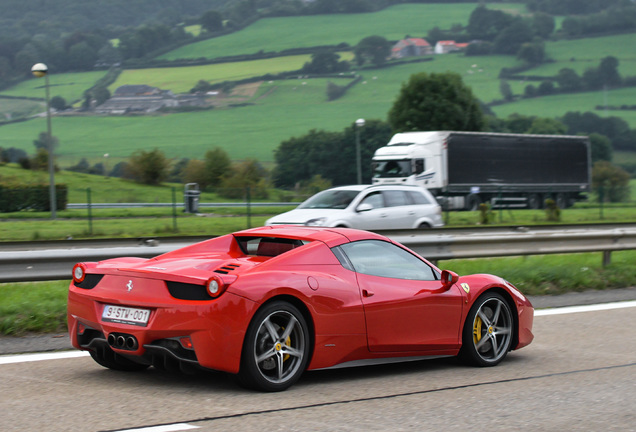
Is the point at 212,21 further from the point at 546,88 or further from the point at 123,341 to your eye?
the point at 123,341

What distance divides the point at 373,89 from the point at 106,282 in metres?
138

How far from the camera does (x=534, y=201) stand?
43.5 m

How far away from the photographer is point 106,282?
5449 millimetres

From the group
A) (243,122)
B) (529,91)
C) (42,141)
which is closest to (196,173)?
(42,141)

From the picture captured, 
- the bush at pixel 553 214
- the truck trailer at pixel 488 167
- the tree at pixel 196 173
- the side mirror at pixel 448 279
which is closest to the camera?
the side mirror at pixel 448 279

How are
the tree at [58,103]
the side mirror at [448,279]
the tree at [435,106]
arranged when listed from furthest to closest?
1. the tree at [58,103]
2. the tree at [435,106]
3. the side mirror at [448,279]

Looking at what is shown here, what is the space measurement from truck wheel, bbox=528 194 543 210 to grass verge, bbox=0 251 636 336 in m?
27.6

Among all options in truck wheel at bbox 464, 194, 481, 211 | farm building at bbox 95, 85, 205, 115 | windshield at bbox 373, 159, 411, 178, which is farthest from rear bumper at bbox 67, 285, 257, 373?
farm building at bbox 95, 85, 205, 115

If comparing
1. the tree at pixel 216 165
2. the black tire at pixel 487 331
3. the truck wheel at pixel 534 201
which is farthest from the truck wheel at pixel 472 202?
the black tire at pixel 487 331

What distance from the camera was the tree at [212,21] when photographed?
189250 mm

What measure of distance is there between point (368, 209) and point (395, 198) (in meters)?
1.29

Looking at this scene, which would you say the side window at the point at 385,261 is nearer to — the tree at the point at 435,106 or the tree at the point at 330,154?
the tree at the point at 435,106

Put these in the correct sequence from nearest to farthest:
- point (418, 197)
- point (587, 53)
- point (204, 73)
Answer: point (418, 197)
point (204, 73)
point (587, 53)

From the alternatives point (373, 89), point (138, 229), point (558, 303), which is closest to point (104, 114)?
point (373, 89)
